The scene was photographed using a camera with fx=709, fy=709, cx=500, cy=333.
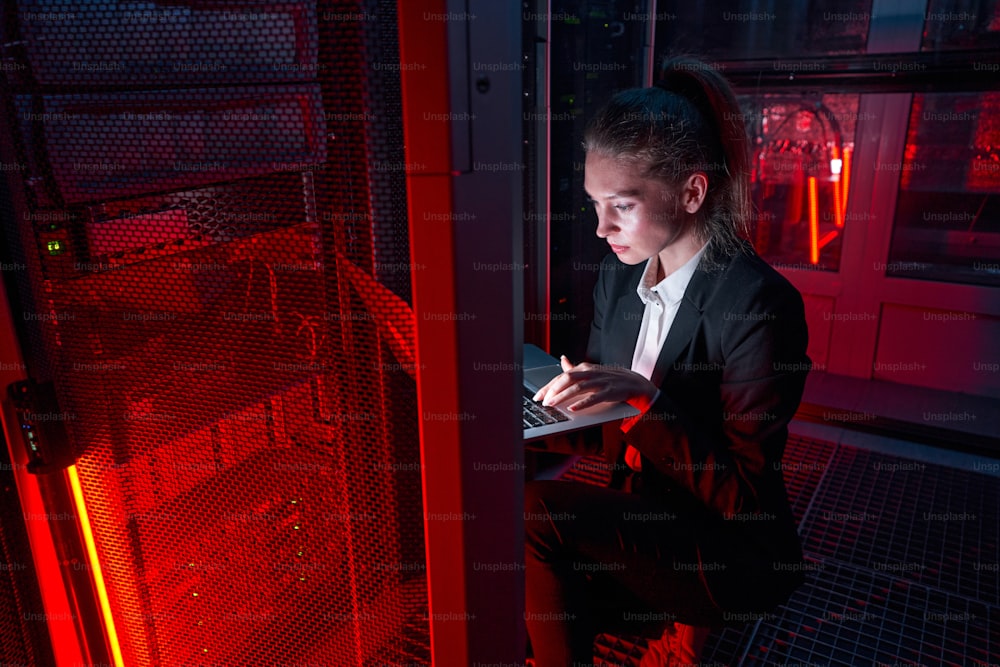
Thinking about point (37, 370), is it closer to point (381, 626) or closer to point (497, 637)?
point (381, 626)

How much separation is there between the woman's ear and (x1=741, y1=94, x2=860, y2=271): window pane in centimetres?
261

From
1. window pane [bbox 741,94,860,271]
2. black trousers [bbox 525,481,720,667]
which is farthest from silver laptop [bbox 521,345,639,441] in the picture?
window pane [bbox 741,94,860,271]

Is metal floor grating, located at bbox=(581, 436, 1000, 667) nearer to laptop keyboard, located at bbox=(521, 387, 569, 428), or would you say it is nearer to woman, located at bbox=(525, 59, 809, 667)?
woman, located at bbox=(525, 59, 809, 667)

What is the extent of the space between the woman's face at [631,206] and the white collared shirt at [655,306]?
0.11 metres

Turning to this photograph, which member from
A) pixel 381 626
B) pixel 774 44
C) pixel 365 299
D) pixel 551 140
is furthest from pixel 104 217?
pixel 774 44

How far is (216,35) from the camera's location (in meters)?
0.65

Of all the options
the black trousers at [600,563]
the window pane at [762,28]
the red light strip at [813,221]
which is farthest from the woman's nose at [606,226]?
the red light strip at [813,221]

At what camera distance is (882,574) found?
2.33 m

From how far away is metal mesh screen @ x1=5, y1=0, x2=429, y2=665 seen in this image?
2.12 feet

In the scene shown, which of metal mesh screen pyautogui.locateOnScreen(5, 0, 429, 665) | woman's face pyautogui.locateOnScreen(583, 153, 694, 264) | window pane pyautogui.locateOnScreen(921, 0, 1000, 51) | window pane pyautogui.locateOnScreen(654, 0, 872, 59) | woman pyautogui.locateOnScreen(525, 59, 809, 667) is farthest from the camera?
window pane pyautogui.locateOnScreen(654, 0, 872, 59)

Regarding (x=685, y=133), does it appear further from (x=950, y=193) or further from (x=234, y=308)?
(x=950, y=193)

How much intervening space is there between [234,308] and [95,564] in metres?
0.45

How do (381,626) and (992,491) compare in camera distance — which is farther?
(992,491)

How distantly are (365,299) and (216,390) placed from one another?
24 centimetres
